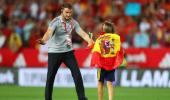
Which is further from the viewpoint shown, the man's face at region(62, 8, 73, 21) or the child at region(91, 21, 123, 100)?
the child at region(91, 21, 123, 100)

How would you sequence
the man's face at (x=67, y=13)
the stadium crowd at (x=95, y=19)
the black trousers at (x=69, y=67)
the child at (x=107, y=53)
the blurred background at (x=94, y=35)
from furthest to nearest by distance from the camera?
1. the stadium crowd at (x=95, y=19)
2. the blurred background at (x=94, y=35)
3. the child at (x=107, y=53)
4. the black trousers at (x=69, y=67)
5. the man's face at (x=67, y=13)

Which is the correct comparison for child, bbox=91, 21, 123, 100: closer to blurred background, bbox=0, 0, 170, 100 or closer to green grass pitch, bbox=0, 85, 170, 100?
green grass pitch, bbox=0, 85, 170, 100

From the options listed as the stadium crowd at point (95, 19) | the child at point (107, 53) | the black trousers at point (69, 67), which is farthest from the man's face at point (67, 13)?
the stadium crowd at point (95, 19)

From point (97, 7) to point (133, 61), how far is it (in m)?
4.20

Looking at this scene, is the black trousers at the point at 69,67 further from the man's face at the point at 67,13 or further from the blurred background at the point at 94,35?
the blurred background at the point at 94,35

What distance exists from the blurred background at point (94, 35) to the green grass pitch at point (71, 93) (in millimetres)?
35

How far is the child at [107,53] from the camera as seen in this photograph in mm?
16641

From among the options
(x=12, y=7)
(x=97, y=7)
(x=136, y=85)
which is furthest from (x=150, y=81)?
(x=12, y=7)

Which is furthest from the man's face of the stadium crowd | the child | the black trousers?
the stadium crowd

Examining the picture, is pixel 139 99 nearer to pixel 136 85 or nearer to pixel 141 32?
pixel 136 85

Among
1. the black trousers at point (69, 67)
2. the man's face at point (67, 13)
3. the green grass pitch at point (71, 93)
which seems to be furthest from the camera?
the green grass pitch at point (71, 93)

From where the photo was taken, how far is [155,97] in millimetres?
20844

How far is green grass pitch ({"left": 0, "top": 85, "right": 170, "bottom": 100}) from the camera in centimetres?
2073

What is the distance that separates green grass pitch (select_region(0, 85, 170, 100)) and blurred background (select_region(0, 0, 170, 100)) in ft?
0.11
